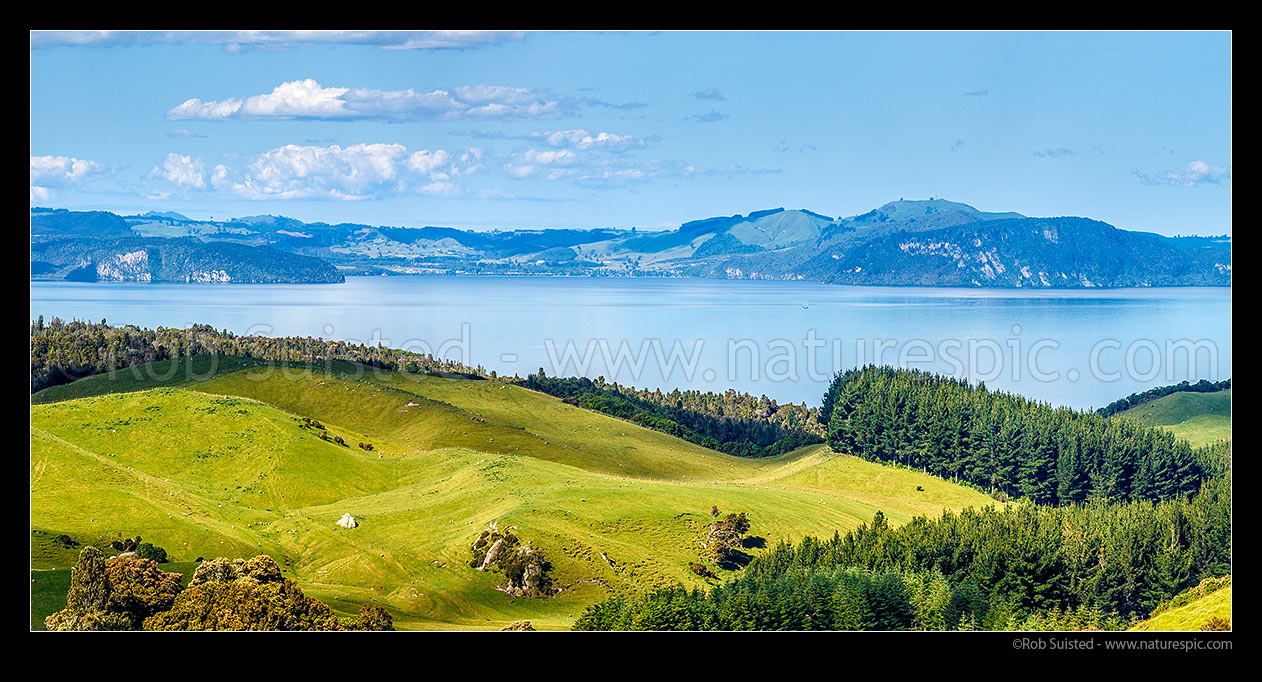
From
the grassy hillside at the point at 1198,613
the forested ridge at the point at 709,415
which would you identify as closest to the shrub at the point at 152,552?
the grassy hillside at the point at 1198,613

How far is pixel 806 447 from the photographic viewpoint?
4456 inches

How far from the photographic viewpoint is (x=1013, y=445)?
96.9 metres

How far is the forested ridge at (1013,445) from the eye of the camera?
93.8 meters

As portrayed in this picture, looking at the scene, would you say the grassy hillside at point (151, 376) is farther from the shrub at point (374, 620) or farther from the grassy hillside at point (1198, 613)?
the grassy hillside at point (1198, 613)

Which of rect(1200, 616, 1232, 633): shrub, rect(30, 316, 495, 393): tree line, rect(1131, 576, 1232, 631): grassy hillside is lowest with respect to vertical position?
rect(1131, 576, 1232, 631): grassy hillside

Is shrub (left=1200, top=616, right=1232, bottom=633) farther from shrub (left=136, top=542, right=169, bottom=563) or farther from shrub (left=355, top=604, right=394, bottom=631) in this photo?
shrub (left=136, top=542, right=169, bottom=563)

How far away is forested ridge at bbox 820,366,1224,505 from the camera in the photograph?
308ft

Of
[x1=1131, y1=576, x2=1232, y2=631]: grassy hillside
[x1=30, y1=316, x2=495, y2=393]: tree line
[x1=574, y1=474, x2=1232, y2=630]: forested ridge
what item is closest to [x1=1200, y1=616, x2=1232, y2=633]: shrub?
[x1=1131, y1=576, x2=1232, y2=631]: grassy hillside

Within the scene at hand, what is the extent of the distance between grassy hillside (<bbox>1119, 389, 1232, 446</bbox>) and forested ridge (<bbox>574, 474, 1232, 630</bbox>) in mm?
60206

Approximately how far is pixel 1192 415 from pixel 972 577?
86849mm

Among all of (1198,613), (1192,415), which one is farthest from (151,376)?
(1192,415)

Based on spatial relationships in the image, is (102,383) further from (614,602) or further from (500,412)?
(614,602)
